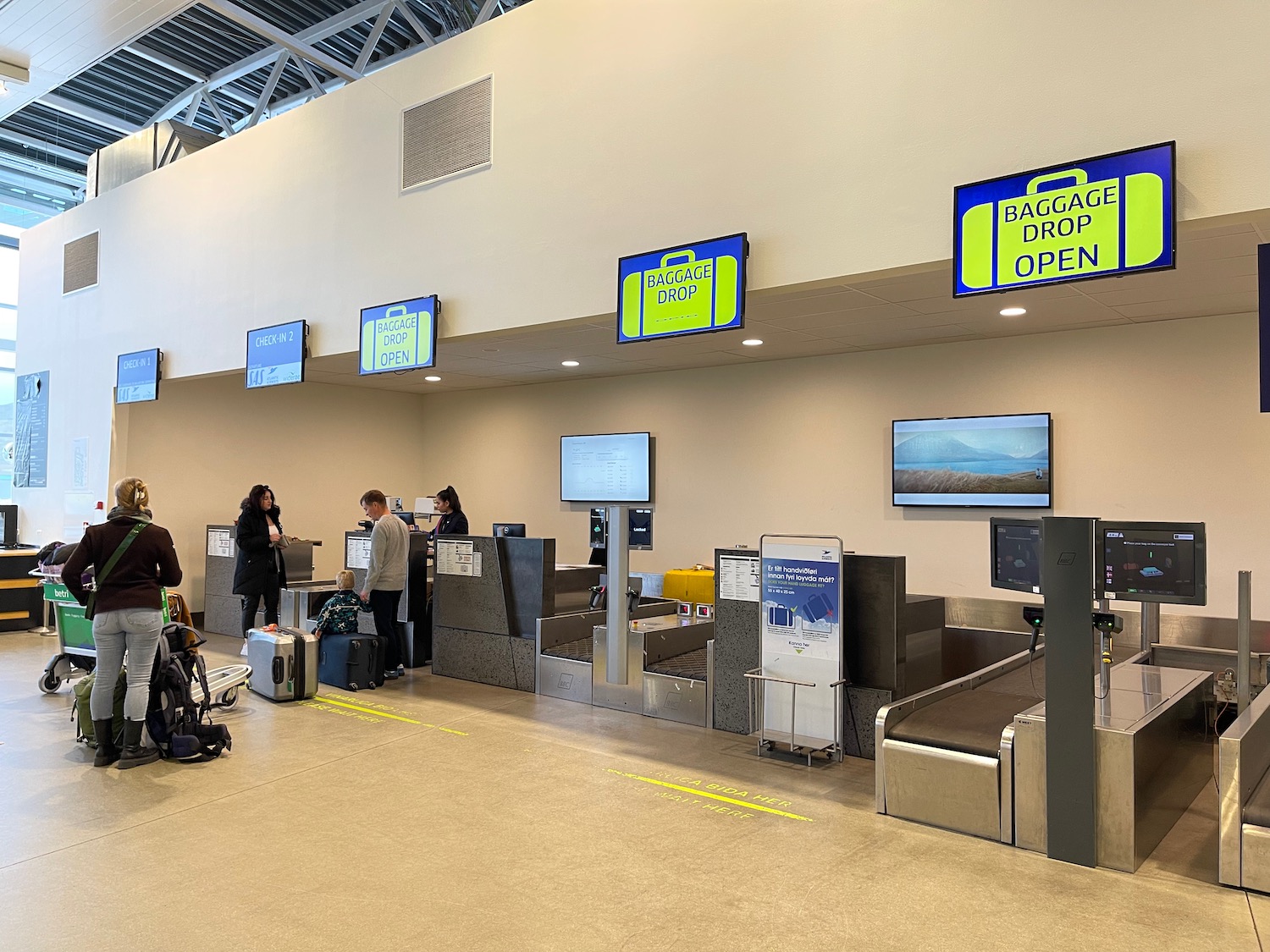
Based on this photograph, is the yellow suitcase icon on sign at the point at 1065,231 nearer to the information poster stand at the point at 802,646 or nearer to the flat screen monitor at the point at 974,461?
the information poster stand at the point at 802,646

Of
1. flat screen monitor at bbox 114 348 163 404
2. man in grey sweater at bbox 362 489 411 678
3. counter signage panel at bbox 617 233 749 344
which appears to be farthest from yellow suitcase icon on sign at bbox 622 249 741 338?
flat screen monitor at bbox 114 348 163 404

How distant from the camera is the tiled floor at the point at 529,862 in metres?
3.02

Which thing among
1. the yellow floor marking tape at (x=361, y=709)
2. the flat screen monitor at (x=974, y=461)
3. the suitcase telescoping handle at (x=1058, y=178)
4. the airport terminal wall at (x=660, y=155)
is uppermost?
the airport terminal wall at (x=660, y=155)

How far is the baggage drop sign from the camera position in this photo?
3.76m

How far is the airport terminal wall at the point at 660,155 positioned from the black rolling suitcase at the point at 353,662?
2.53 meters

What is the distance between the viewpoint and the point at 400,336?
7160mm

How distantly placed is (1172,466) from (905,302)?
236 cm

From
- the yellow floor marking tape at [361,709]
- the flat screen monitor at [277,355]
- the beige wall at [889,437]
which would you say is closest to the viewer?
the yellow floor marking tape at [361,709]

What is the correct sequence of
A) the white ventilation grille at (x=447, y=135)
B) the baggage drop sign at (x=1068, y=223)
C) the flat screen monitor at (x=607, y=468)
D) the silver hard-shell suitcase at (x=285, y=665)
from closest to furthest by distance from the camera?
the baggage drop sign at (x=1068, y=223) → the silver hard-shell suitcase at (x=285, y=665) → the white ventilation grille at (x=447, y=135) → the flat screen monitor at (x=607, y=468)

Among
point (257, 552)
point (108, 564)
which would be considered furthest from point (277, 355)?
point (108, 564)

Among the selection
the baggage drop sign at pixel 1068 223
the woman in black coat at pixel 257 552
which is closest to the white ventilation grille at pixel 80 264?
the woman in black coat at pixel 257 552

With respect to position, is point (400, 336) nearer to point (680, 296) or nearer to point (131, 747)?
point (680, 296)

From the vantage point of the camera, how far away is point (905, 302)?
5.94 meters

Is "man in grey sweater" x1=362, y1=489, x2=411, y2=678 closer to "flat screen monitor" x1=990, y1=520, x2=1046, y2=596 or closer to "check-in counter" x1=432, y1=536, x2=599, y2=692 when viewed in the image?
"check-in counter" x1=432, y1=536, x2=599, y2=692
